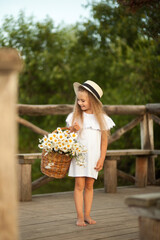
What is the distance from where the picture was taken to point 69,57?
52.0ft

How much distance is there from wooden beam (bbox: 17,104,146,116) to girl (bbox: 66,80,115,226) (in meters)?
1.81

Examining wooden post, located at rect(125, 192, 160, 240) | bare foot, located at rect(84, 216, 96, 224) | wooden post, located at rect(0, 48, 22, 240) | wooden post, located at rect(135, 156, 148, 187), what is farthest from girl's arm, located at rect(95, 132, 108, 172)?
wooden post, located at rect(135, 156, 148, 187)

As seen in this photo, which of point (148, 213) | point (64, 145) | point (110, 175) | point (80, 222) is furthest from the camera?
point (110, 175)

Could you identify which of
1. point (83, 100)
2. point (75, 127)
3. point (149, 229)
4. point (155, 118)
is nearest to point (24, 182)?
point (75, 127)

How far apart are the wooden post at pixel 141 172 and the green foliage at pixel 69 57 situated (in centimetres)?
418

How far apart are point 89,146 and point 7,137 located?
7.11 feet

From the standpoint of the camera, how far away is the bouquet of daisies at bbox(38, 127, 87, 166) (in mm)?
3498

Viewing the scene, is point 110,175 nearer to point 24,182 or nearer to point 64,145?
point 24,182

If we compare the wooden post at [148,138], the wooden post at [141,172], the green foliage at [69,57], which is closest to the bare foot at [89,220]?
the wooden post at [141,172]

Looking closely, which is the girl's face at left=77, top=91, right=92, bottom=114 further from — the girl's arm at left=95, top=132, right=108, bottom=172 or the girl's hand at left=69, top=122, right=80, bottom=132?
the girl's arm at left=95, top=132, right=108, bottom=172

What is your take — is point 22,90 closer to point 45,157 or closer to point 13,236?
point 45,157

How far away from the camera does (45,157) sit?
11.8ft

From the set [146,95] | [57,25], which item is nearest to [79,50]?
[57,25]

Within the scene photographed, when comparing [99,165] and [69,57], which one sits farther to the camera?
[69,57]
